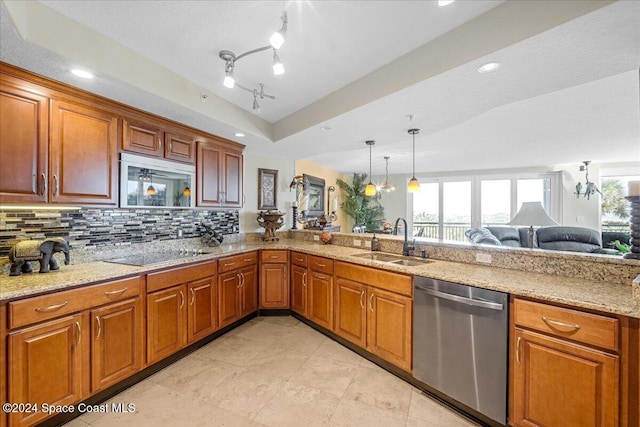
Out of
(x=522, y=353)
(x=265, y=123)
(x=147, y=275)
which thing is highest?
(x=265, y=123)

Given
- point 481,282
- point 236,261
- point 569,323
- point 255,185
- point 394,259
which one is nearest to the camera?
point 569,323

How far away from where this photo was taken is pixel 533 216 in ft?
7.02

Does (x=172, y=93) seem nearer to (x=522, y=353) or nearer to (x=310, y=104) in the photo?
(x=310, y=104)

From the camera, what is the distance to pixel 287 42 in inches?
75.6

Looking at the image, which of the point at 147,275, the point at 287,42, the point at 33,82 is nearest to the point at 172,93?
the point at 33,82

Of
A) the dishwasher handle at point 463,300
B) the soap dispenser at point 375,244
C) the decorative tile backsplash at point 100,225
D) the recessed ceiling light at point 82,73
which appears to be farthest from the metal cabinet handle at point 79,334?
the soap dispenser at point 375,244

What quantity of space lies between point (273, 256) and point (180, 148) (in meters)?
1.63

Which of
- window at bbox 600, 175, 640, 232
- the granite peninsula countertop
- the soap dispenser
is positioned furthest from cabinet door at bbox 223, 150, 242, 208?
window at bbox 600, 175, 640, 232

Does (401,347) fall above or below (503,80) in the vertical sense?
below

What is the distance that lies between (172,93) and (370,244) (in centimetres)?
251

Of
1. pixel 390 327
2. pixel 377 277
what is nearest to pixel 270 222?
pixel 377 277

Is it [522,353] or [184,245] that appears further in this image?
[184,245]

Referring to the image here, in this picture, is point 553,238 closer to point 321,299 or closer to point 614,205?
point 614,205

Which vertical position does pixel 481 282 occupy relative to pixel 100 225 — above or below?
below
